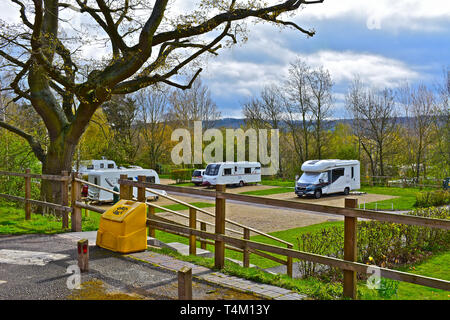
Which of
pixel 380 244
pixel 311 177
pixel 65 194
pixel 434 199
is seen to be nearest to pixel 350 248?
pixel 380 244

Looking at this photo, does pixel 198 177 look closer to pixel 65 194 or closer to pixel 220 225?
pixel 65 194

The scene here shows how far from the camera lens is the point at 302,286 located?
4.98 meters

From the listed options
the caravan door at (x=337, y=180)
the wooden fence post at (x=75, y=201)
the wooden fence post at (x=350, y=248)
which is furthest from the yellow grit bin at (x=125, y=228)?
the caravan door at (x=337, y=180)

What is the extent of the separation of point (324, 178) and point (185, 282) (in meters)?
24.7

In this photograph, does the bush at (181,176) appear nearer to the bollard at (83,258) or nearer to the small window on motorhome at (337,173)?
the small window on motorhome at (337,173)

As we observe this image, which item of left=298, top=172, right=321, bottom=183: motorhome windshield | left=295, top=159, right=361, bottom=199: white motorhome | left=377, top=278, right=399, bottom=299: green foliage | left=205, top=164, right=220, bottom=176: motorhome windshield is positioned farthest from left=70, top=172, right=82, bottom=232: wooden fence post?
left=205, top=164, right=220, bottom=176: motorhome windshield

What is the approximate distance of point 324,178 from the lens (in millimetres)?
27859

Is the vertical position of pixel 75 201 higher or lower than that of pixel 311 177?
higher

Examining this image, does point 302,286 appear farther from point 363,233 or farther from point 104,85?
point 104,85

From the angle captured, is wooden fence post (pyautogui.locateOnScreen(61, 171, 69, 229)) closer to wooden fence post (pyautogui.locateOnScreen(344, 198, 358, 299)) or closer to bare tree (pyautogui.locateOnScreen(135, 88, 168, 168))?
wooden fence post (pyautogui.locateOnScreen(344, 198, 358, 299))

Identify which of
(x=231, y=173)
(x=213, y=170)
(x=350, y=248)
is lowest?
(x=231, y=173)

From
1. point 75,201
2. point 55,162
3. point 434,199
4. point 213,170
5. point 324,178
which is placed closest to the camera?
A: point 75,201

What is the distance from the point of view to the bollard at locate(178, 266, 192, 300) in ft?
13.5

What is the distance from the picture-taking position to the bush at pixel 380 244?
29.8ft
